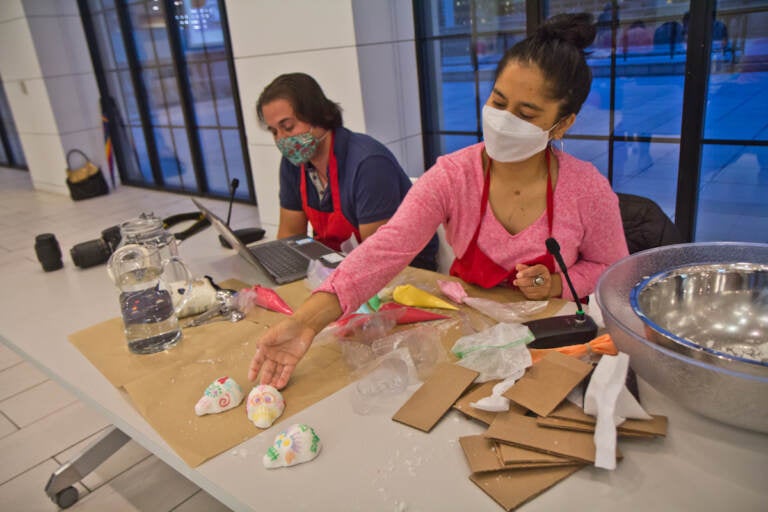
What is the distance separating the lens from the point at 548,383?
92 cm

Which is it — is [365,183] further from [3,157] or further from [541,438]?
[3,157]

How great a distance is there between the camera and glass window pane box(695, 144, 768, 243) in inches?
108

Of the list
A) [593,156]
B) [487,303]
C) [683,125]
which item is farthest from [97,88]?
[487,303]

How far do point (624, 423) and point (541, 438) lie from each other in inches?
5.0

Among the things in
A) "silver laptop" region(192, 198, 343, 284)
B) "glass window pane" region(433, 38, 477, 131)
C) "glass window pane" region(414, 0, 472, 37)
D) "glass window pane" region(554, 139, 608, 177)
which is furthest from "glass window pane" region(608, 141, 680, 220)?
"silver laptop" region(192, 198, 343, 284)

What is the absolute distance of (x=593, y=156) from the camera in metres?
3.14

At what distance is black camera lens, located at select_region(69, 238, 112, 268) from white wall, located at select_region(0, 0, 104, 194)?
4.60 meters

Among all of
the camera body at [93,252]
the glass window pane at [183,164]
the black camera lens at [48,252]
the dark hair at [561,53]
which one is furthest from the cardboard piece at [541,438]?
the glass window pane at [183,164]

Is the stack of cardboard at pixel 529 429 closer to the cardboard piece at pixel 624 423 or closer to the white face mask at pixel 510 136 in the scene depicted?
the cardboard piece at pixel 624 423

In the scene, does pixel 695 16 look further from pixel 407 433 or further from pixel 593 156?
pixel 407 433

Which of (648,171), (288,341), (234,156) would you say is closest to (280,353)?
(288,341)

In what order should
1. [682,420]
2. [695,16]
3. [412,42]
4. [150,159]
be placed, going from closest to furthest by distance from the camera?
[682,420] → [695,16] → [412,42] → [150,159]

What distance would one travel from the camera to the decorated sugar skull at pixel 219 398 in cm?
100

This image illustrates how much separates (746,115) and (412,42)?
6.10ft
